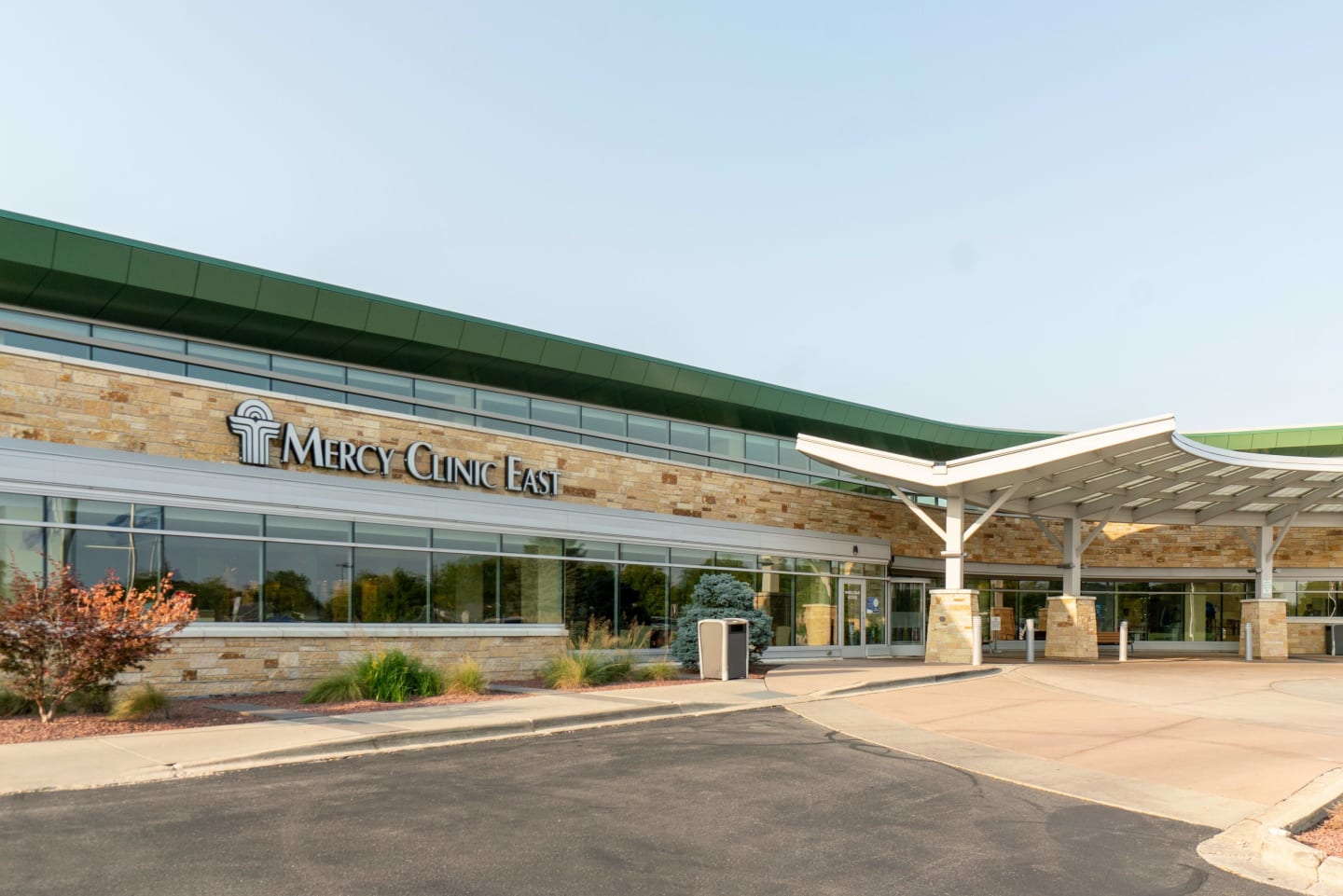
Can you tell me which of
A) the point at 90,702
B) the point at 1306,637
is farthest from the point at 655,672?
the point at 1306,637

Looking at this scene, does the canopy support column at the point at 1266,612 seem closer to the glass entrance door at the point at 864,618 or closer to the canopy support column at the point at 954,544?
the glass entrance door at the point at 864,618

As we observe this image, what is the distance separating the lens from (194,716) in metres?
14.0

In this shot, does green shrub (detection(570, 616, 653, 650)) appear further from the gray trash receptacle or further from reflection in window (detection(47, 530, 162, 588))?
reflection in window (detection(47, 530, 162, 588))

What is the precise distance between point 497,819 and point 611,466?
53.9 feet

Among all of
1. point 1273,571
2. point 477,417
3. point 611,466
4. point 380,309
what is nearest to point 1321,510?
point 1273,571

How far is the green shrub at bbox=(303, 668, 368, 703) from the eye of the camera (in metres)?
15.8

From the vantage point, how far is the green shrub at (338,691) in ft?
51.9

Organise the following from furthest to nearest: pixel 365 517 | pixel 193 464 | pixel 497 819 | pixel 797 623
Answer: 1. pixel 797 623
2. pixel 365 517
3. pixel 193 464
4. pixel 497 819

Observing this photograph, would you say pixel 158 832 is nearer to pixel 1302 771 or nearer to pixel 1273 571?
pixel 1302 771

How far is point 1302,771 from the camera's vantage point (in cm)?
1148

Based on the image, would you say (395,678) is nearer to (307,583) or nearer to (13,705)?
(307,583)

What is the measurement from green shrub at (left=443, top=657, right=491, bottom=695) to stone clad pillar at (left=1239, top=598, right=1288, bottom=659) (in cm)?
2643

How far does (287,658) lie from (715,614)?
8.05 meters

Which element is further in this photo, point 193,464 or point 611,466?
Result: point 611,466
